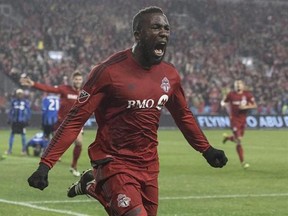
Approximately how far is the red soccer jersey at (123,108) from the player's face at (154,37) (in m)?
0.21

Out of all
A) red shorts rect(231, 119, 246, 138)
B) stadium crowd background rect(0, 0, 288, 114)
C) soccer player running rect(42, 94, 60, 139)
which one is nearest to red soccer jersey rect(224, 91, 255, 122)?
red shorts rect(231, 119, 246, 138)

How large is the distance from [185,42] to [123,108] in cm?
5118

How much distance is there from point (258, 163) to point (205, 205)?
999 centimetres

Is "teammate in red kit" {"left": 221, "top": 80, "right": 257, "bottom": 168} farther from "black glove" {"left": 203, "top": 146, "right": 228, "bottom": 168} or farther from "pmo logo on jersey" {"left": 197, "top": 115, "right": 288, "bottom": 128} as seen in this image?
"pmo logo on jersey" {"left": 197, "top": 115, "right": 288, "bottom": 128}

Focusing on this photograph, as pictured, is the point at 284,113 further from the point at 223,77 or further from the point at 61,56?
the point at 61,56

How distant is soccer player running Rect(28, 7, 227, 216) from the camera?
6.90 metres

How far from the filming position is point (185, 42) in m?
57.9

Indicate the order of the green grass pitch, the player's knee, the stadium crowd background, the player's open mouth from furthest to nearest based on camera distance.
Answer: the stadium crowd background < the green grass pitch < the player's open mouth < the player's knee

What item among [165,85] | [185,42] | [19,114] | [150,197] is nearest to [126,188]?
[150,197]

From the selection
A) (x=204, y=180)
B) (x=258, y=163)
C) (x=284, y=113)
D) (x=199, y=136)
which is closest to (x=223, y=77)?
(x=284, y=113)

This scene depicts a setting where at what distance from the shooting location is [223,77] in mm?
54531

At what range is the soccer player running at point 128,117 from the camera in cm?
690

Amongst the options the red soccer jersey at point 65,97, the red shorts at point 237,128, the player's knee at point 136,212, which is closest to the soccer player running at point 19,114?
the red soccer jersey at point 65,97

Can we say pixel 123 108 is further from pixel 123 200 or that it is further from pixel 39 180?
pixel 39 180
